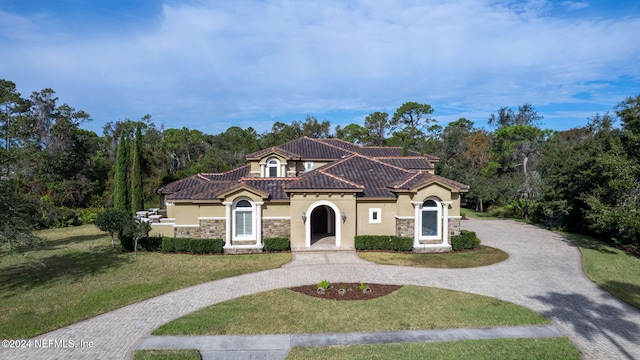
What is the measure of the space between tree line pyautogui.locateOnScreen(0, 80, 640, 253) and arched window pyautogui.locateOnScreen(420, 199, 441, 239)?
838 centimetres

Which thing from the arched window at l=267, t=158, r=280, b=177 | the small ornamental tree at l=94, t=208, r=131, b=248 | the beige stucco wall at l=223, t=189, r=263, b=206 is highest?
the arched window at l=267, t=158, r=280, b=177

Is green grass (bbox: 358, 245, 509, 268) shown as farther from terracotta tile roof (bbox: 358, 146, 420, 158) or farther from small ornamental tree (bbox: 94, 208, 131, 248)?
terracotta tile roof (bbox: 358, 146, 420, 158)

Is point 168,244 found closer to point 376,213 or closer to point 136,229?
point 136,229

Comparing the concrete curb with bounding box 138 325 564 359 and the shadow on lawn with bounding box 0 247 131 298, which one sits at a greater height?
the shadow on lawn with bounding box 0 247 131 298

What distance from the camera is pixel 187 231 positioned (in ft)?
73.7

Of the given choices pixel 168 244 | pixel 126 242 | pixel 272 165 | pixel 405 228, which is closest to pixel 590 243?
pixel 405 228

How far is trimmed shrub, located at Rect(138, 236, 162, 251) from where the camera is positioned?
71.5 feet

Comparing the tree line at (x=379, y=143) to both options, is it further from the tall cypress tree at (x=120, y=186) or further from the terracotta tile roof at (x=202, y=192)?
the terracotta tile roof at (x=202, y=192)

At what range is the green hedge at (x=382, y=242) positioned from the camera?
21969 millimetres

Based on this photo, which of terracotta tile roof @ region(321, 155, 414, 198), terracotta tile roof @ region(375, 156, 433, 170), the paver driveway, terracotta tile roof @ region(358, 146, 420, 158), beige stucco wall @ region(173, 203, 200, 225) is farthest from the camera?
terracotta tile roof @ region(358, 146, 420, 158)

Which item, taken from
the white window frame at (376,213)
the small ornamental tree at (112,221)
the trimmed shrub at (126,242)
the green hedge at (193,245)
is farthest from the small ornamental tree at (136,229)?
the white window frame at (376,213)

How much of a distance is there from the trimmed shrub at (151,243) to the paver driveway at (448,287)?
760 centimetres

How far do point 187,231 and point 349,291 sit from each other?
38.9 feet

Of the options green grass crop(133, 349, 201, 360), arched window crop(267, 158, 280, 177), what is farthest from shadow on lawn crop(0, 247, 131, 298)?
arched window crop(267, 158, 280, 177)
